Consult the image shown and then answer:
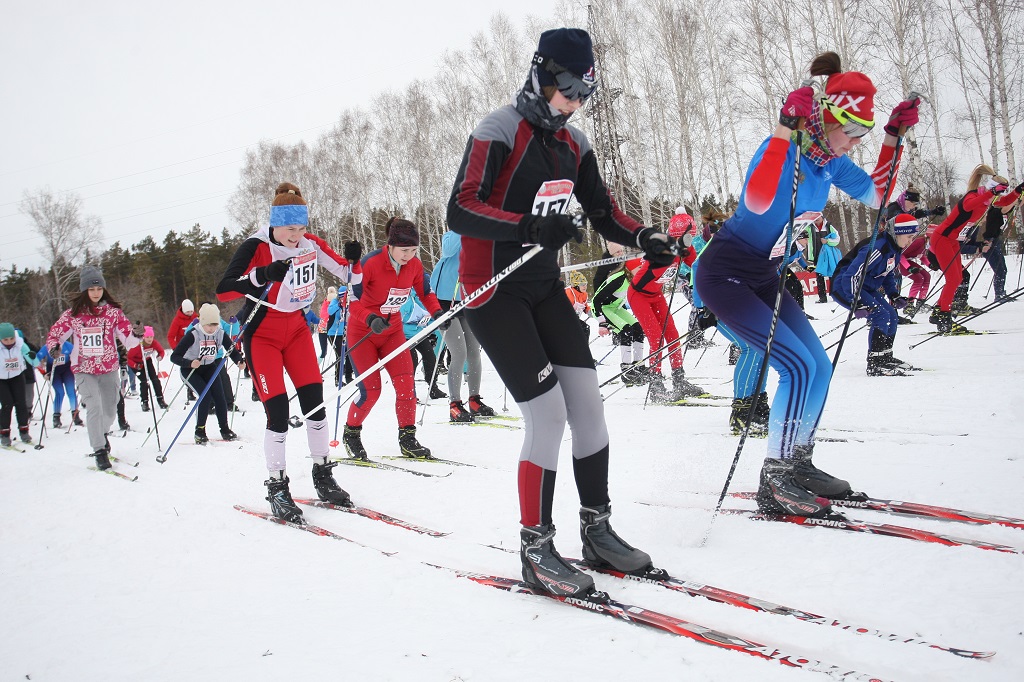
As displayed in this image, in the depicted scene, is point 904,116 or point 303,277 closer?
point 904,116

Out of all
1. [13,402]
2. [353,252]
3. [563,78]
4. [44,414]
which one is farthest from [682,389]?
[13,402]

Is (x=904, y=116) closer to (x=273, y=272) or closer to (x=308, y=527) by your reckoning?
(x=273, y=272)

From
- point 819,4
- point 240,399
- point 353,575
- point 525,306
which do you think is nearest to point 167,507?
point 353,575

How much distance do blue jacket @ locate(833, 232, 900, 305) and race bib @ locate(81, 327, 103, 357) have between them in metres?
7.75

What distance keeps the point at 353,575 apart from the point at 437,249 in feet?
100

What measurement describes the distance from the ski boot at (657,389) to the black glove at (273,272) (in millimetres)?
4272

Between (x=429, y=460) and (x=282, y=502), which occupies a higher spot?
(x=282, y=502)

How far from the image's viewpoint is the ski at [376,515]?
3.44 metres

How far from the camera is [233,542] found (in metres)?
3.62

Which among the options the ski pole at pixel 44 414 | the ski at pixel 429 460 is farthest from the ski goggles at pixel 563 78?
the ski pole at pixel 44 414

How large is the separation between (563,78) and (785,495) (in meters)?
2.10

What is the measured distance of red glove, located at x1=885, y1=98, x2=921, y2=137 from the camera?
300 cm

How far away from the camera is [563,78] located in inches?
97.0

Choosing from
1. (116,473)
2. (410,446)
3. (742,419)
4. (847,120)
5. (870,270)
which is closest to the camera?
(847,120)
